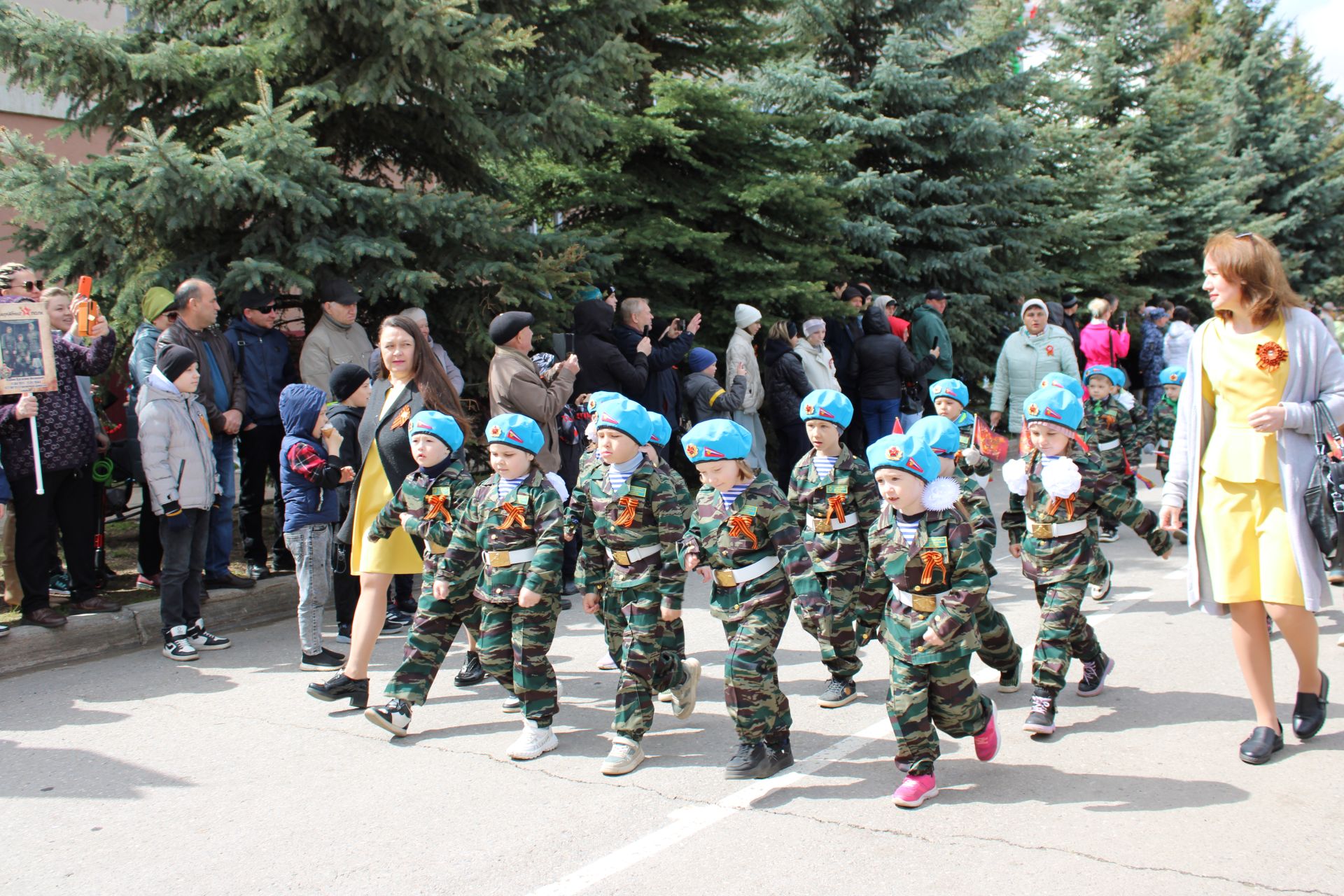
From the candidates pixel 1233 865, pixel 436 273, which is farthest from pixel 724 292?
pixel 1233 865

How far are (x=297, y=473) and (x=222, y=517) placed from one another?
1665 mm

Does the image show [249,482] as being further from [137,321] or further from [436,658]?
[436,658]

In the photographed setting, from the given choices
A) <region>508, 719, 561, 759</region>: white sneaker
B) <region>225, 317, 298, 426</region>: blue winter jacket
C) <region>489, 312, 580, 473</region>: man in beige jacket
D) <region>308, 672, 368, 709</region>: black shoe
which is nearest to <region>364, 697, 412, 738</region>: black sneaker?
<region>308, 672, 368, 709</region>: black shoe

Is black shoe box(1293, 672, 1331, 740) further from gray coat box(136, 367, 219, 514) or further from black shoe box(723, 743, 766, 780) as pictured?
gray coat box(136, 367, 219, 514)

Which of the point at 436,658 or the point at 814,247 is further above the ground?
the point at 814,247

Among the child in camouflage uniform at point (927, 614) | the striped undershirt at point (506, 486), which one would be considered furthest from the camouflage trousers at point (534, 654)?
the child in camouflage uniform at point (927, 614)

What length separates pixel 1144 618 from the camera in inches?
282

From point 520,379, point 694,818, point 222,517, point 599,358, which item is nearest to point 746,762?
point 694,818

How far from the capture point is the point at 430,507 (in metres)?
5.51

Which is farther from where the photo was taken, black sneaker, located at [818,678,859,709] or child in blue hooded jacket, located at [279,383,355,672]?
child in blue hooded jacket, located at [279,383,355,672]

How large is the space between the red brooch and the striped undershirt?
329 centimetres

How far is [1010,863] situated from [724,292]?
28.5ft

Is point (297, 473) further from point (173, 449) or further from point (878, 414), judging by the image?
point (878, 414)

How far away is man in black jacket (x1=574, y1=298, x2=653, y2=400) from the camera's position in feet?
29.4
